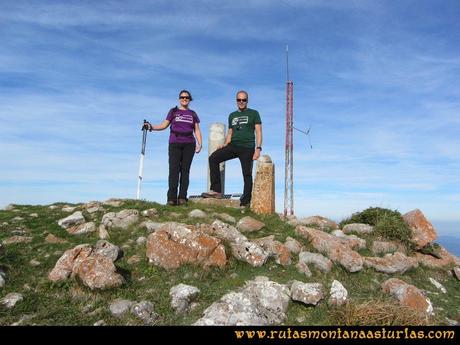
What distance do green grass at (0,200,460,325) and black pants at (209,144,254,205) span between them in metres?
1.89

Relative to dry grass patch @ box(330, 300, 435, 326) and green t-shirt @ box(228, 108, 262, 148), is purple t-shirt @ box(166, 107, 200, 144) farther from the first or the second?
dry grass patch @ box(330, 300, 435, 326)

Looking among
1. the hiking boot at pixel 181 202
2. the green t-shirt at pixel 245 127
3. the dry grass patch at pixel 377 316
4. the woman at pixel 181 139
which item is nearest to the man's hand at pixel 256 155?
the green t-shirt at pixel 245 127

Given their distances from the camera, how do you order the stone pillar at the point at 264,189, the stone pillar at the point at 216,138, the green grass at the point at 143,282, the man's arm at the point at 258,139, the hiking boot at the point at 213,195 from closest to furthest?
the green grass at the point at 143,282 → the stone pillar at the point at 264,189 → the man's arm at the point at 258,139 → the hiking boot at the point at 213,195 → the stone pillar at the point at 216,138

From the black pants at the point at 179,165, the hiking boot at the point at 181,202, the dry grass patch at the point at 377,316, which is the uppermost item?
the black pants at the point at 179,165

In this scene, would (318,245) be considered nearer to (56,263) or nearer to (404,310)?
(404,310)

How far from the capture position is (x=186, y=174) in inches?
591

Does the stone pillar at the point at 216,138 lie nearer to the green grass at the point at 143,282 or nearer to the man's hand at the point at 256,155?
the man's hand at the point at 256,155

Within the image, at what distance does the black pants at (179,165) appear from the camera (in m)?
14.8

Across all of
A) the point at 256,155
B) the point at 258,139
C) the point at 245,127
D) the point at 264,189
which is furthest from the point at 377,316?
the point at 245,127

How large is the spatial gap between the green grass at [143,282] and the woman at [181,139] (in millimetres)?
1476

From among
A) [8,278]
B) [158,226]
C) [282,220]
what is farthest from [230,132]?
[8,278]

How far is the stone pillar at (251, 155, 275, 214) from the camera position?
1486 cm

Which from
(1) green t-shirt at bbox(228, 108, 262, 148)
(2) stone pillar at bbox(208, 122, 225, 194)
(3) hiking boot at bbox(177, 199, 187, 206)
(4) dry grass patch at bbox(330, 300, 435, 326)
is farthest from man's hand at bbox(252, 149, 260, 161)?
(4) dry grass patch at bbox(330, 300, 435, 326)
